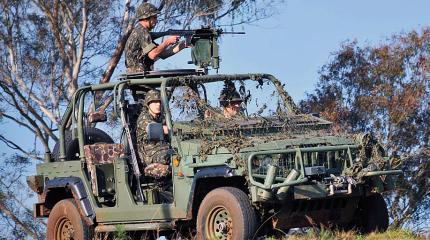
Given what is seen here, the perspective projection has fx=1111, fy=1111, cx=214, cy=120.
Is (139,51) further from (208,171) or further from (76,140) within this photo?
(208,171)

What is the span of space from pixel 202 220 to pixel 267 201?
2.55 feet

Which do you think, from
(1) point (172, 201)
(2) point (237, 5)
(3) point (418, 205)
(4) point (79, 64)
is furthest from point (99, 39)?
(1) point (172, 201)

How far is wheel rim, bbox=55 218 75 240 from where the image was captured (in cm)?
1214

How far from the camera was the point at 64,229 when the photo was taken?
12234 mm

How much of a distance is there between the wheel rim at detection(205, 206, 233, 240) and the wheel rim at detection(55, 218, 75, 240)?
2.45m

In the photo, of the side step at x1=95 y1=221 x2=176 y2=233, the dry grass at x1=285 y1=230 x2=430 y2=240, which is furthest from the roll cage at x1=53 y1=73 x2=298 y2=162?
the dry grass at x1=285 y1=230 x2=430 y2=240

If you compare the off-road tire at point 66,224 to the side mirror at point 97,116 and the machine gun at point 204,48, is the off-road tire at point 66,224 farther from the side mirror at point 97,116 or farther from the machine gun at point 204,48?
the machine gun at point 204,48

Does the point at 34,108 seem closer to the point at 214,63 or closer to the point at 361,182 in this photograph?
the point at 214,63

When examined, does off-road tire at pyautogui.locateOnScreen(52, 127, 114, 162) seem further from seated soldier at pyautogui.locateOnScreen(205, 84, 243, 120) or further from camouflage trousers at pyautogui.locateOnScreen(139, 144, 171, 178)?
seated soldier at pyautogui.locateOnScreen(205, 84, 243, 120)

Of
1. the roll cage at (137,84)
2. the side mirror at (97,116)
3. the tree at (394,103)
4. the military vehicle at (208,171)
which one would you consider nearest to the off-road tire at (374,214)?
the military vehicle at (208,171)

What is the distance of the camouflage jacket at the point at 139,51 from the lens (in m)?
12.5

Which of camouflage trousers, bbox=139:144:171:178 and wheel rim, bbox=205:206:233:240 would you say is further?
camouflage trousers, bbox=139:144:171:178

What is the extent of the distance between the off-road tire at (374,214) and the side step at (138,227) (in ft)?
6.11

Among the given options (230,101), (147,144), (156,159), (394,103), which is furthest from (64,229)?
Result: (394,103)
